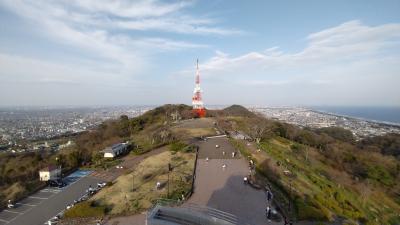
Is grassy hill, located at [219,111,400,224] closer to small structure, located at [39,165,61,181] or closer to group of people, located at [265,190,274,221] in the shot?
group of people, located at [265,190,274,221]

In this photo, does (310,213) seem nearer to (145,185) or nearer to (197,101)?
(145,185)

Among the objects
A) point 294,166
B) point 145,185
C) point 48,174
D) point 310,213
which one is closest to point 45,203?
point 48,174

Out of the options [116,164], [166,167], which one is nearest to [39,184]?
[116,164]

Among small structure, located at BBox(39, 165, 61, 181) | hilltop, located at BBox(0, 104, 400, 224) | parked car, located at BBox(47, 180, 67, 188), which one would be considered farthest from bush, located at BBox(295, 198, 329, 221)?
small structure, located at BBox(39, 165, 61, 181)

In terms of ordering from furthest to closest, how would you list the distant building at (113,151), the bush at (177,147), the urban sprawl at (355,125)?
the urban sprawl at (355,125) < the distant building at (113,151) < the bush at (177,147)

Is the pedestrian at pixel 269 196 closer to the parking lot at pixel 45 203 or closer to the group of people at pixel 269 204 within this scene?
the group of people at pixel 269 204

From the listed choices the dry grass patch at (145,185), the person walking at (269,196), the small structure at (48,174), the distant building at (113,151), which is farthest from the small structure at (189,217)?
the distant building at (113,151)
